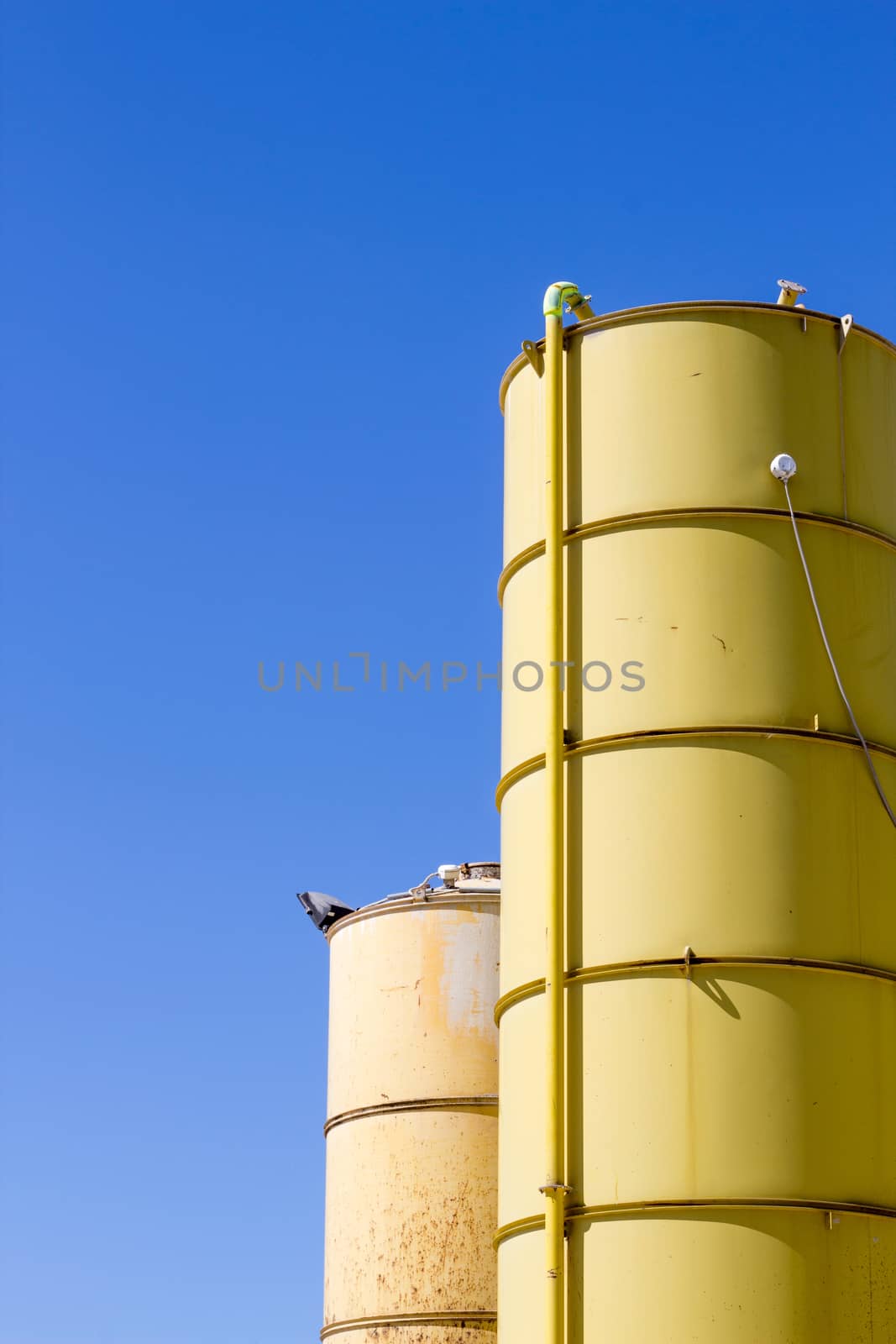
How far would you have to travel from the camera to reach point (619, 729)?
36.8 feet

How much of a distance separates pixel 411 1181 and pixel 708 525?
6277 millimetres

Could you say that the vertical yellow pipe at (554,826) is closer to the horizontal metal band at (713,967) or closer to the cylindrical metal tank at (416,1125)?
the horizontal metal band at (713,967)

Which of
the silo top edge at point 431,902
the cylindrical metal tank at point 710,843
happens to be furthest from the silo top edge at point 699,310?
the silo top edge at point 431,902

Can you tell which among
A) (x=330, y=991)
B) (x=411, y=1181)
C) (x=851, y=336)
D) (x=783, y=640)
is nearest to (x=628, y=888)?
(x=783, y=640)

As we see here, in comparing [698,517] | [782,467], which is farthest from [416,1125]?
[782,467]

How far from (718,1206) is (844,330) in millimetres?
5410

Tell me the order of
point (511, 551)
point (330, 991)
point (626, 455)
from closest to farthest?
point (626, 455) < point (511, 551) < point (330, 991)

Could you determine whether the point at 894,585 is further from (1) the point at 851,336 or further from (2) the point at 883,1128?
(2) the point at 883,1128

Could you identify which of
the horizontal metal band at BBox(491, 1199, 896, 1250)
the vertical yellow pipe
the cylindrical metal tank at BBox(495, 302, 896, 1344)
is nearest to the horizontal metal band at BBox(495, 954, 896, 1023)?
the cylindrical metal tank at BBox(495, 302, 896, 1344)

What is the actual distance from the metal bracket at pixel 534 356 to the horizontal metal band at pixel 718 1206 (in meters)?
5.13

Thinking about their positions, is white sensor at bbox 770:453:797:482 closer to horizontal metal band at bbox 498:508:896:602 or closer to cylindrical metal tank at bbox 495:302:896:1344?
cylindrical metal tank at bbox 495:302:896:1344

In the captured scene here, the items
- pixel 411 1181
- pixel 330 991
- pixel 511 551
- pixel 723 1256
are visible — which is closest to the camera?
pixel 723 1256

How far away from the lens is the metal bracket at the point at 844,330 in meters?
12.0

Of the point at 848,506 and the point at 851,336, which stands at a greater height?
the point at 851,336
